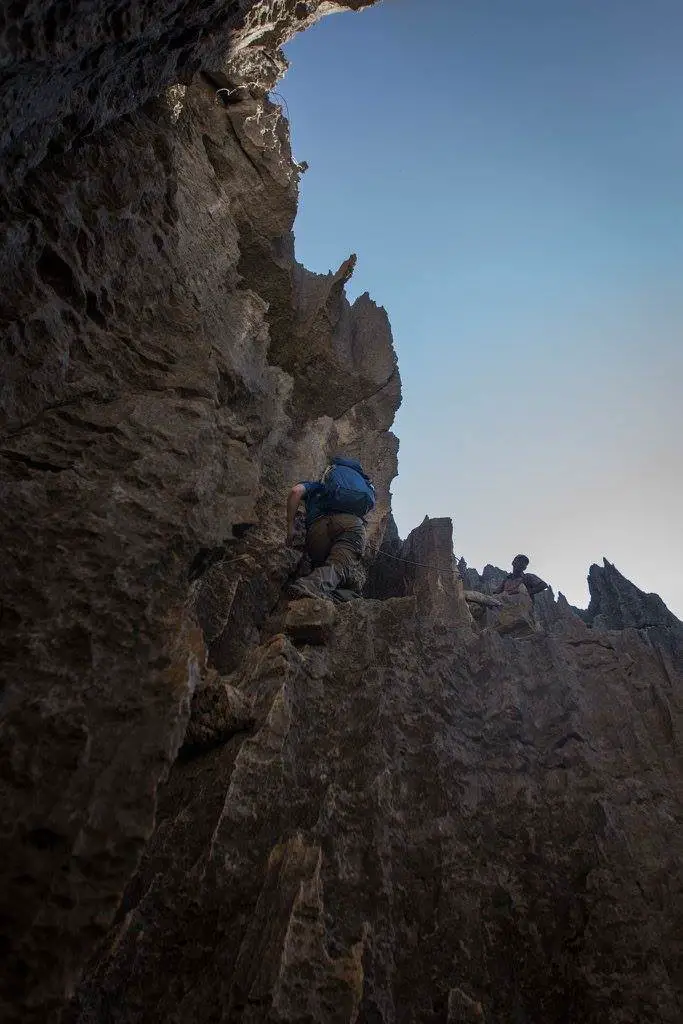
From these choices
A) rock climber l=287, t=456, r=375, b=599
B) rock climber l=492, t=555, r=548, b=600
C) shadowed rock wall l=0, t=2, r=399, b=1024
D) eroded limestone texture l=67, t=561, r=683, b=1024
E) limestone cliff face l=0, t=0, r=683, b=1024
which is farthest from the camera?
rock climber l=492, t=555, r=548, b=600

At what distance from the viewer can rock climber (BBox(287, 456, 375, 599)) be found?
941 centimetres

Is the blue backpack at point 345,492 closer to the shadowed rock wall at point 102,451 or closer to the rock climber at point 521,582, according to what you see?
the shadowed rock wall at point 102,451

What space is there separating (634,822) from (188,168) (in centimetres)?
1080

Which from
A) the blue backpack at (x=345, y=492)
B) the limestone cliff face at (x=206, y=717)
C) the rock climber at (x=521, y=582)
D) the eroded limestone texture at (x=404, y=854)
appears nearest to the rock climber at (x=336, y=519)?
the blue backpack at (x=345, y=492)

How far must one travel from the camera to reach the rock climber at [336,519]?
Answer: 9406mm

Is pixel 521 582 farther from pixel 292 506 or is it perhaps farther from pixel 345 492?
pixel 292 506

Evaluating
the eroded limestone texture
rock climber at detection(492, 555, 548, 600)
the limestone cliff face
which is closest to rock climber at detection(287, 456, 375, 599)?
the limestone cliff face

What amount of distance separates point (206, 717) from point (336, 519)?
4932 mm

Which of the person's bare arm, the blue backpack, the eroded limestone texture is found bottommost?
the eroded limestone texture

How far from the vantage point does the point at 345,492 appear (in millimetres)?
9703

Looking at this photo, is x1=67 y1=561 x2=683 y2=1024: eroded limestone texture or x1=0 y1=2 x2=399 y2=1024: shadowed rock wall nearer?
x1=0 y1=2 x2=399 y2=1024: shadowed rock wall

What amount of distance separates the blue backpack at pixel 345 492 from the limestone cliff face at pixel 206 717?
208 centimetres

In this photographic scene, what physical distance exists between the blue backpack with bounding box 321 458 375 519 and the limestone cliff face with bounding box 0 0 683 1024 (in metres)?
2.08

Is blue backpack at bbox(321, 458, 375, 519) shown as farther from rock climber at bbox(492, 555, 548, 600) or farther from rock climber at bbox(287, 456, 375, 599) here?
rock climber at bbox(492, 555, 548, 600)
